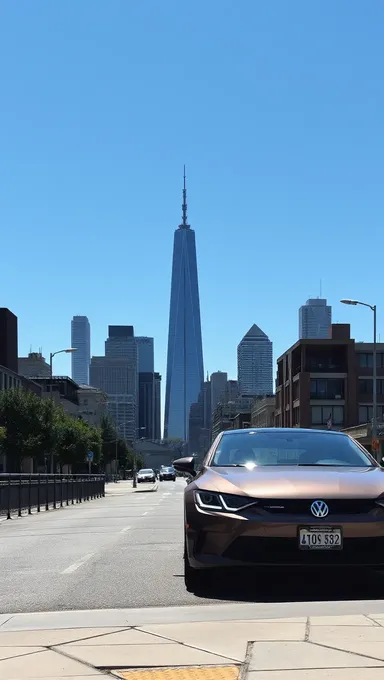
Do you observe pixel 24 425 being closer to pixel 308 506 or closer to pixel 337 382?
pixel 337 382

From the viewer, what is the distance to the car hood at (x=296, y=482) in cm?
748

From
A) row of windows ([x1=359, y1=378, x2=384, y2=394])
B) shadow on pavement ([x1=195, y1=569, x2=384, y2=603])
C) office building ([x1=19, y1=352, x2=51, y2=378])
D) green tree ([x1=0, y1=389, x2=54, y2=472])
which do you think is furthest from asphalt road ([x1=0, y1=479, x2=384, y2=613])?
office building ([x1=19, y1=352, x2=51, y2=378])

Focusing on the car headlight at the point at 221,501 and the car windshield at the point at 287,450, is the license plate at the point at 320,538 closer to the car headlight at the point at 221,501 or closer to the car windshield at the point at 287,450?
the car headlight at the point at 221,501

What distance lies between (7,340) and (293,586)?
291 ft

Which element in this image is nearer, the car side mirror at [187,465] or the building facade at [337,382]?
the car side mirror at [187,465]

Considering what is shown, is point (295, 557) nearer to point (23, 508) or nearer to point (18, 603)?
point (18, 603)

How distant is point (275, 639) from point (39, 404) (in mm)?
63058

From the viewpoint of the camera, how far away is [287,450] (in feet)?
29.3

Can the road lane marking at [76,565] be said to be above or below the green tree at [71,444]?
above

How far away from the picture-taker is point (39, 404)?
2665 inches

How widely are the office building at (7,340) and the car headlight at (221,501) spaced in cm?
8789

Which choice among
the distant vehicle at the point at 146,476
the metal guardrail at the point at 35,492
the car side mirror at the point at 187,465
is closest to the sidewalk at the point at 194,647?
the car side mirror at the point at 187,465

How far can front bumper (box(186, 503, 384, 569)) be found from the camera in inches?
287

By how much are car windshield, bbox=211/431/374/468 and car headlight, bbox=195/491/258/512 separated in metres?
0.97
